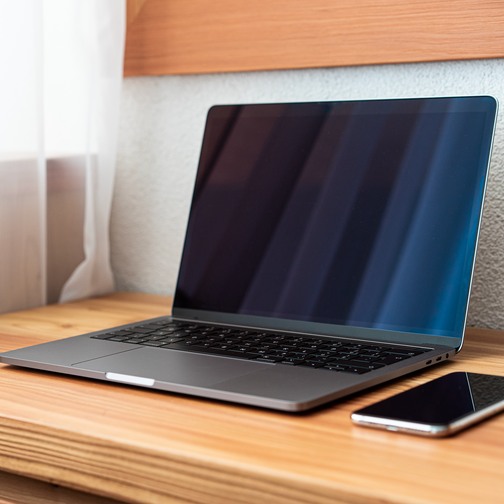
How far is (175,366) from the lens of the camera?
0.58 meters

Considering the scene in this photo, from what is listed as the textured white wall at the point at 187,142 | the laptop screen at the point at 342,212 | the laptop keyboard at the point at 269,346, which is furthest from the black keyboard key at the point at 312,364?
the textured white wall at the point at 187,142

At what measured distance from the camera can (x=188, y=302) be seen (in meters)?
0.83

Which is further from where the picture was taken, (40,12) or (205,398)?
(40,12)

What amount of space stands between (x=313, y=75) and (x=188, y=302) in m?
0.36

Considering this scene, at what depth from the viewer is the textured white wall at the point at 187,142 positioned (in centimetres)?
82

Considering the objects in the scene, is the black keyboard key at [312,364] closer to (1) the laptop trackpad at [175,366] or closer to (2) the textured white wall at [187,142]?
(1) the laptop trackpad at [175,366]

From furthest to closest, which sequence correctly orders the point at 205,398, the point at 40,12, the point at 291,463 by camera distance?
the point at 40,12 < the point at 205,398 < the point at 291,463

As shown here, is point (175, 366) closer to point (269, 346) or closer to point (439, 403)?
point (269, 346)

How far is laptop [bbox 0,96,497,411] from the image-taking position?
1.99ft

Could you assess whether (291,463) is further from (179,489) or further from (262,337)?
(262,337)

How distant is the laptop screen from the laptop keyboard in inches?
2.1

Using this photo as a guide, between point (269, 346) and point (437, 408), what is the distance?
213 mm

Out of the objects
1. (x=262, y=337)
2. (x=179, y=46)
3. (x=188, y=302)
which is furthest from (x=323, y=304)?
(x=179, y=46)

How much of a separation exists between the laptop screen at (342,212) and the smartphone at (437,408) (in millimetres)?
137
